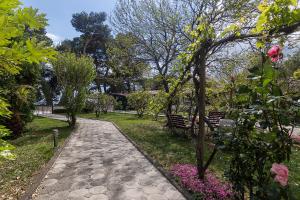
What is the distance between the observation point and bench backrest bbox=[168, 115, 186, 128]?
416 inches

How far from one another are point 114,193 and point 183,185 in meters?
1.34

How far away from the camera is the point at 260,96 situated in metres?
2.64

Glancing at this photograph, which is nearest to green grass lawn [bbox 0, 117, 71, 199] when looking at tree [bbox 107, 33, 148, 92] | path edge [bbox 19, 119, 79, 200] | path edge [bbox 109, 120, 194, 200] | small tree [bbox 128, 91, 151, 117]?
path edge [bbox 19, 119, 79, 200]

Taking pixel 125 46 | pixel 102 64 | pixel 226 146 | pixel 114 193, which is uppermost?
pixel 102 64

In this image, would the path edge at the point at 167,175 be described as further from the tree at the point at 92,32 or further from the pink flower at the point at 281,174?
the tree at the point at 92,32

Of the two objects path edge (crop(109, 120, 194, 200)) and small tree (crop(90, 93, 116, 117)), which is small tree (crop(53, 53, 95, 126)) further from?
small tree (crop(90, 93, 116, 117))

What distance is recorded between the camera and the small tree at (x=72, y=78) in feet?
49.4

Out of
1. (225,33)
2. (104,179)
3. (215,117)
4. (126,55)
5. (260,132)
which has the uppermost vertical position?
(126,55)

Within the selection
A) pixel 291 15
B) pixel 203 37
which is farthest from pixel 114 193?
pixel 291 15

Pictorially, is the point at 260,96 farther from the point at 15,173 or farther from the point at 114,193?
the point at 15,173

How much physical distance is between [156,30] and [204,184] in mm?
11107

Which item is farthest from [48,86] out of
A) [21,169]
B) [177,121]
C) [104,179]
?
[104,179]

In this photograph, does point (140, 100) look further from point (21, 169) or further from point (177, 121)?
point (21, 169)

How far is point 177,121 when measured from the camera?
10.9 metres
